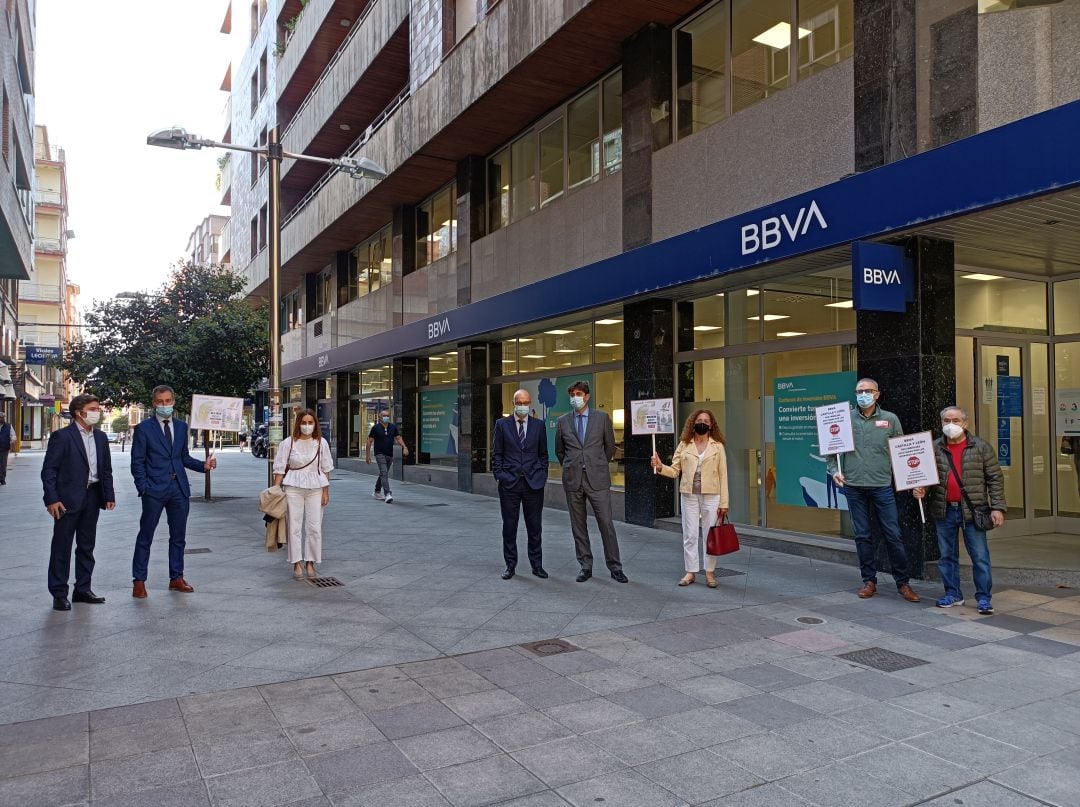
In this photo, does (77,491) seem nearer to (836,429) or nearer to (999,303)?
(836,429)

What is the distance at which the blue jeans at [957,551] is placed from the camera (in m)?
6.45

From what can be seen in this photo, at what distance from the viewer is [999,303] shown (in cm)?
947

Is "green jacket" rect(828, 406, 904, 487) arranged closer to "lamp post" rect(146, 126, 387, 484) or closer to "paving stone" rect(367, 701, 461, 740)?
"paving stone" rect(367, 701, 461, 740)

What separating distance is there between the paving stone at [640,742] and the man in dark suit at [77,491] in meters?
5.00

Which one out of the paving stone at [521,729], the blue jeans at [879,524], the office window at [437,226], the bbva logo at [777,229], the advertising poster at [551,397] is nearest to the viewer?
the paving stone at [521,729]

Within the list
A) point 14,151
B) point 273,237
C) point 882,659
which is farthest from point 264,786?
point 14,151

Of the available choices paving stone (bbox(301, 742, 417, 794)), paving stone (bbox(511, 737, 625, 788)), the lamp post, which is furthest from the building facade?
paving stone (bbox(301, 742, 417, 794))

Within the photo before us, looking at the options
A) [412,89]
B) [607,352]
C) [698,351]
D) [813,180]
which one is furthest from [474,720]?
[412,89]

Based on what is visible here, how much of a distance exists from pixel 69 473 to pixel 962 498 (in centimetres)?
753

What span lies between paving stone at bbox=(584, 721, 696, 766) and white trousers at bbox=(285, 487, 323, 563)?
4.74 m

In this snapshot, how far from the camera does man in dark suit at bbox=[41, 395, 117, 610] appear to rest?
6.59 m

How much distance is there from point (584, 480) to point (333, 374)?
66.8 ft

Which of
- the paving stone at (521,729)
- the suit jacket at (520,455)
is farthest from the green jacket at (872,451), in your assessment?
the paving stone at (521,729)

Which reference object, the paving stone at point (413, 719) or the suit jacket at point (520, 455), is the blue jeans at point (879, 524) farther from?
the paving stone at point (413, 719)
